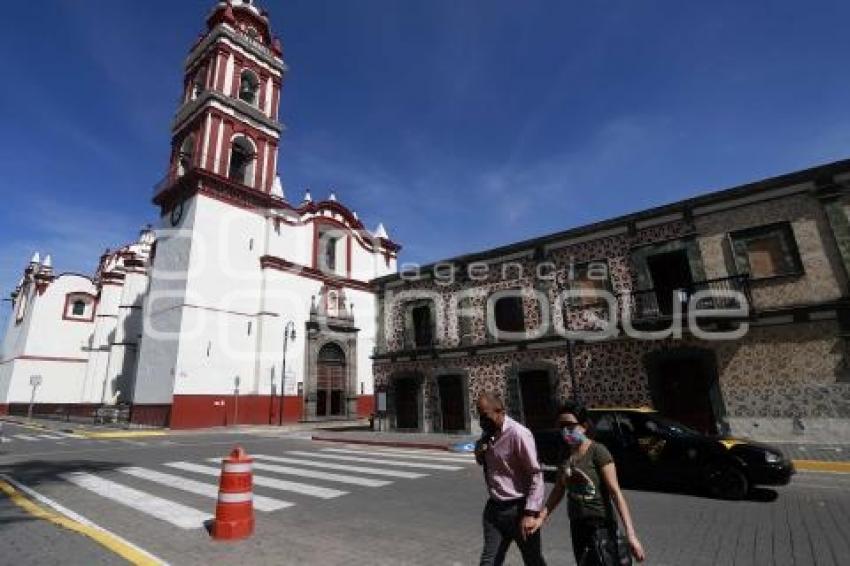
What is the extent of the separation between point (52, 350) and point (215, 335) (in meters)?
25.4

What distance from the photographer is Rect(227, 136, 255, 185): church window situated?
31.0 meters

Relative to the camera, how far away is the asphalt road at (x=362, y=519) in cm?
482

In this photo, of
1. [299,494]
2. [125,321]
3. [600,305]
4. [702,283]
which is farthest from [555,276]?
[125,321]

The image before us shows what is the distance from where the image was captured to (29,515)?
626cm

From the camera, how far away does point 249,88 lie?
32969 mm

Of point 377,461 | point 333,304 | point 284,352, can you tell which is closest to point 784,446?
point 377,461

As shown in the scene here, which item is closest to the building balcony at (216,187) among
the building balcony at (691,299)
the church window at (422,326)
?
the church window at (422,326)

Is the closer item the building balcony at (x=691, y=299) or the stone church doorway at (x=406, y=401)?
the building balcony at (x=691, y=299)

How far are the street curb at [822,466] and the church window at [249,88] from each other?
113 ft

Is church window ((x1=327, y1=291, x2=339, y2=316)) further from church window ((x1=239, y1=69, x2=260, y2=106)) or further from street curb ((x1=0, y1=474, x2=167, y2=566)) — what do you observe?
street curb ((x1=0, y1=474, x2=167, y2=566))

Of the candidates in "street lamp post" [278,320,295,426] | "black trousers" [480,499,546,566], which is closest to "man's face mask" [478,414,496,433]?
"black trousers" [480,499,546,566]

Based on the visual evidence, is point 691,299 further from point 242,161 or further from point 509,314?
point 242,161

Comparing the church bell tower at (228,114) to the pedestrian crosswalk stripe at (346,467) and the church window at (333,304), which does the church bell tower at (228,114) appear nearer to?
the church window at (333,304)

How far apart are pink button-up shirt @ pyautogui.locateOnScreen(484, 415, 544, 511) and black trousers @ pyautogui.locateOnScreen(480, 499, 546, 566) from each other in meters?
0.07
